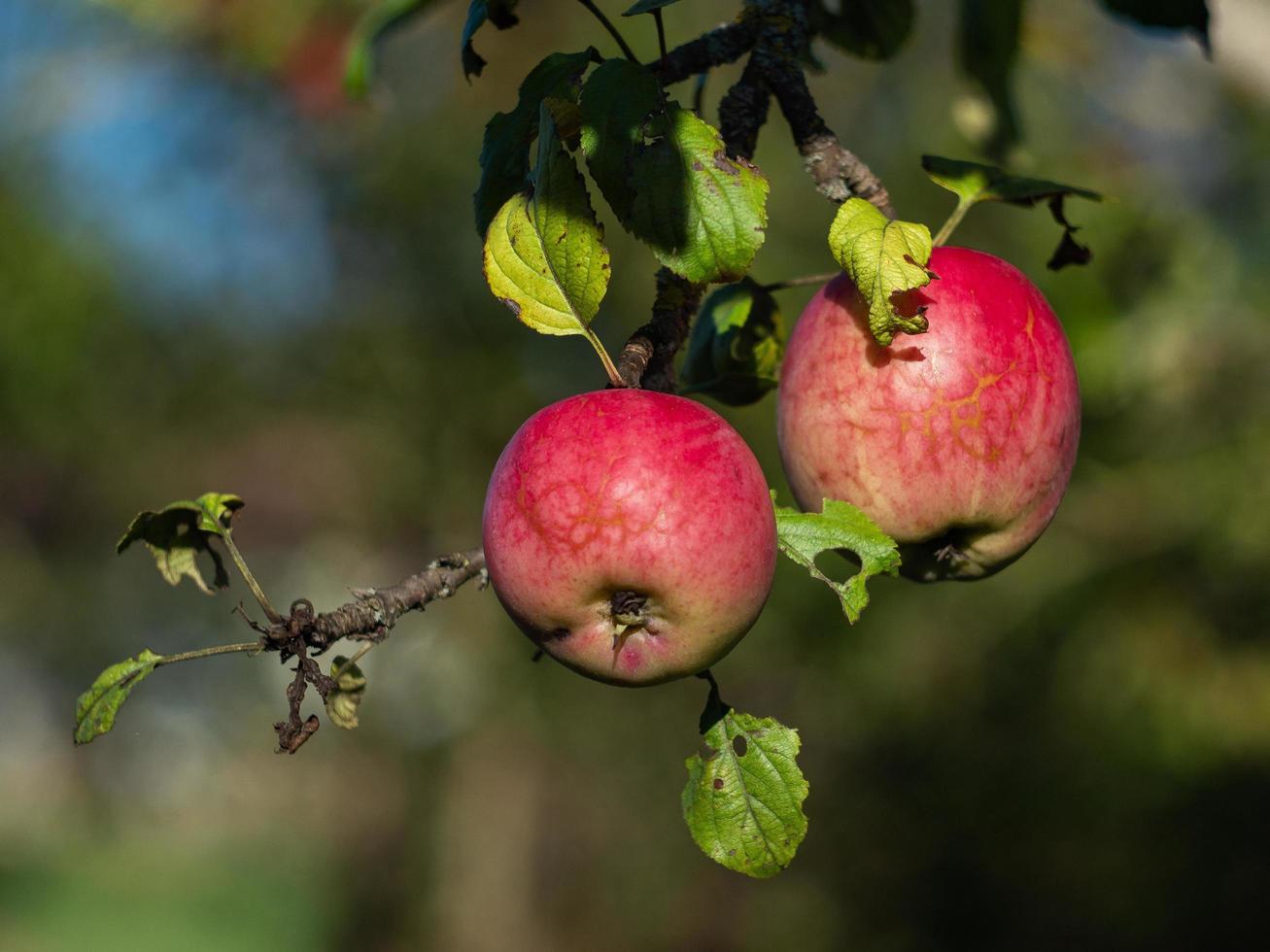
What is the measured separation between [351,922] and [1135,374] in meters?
8.49

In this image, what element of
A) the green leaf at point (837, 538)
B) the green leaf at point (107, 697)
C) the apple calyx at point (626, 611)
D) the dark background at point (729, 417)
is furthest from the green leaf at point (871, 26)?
the green leaf at point (107, 697)

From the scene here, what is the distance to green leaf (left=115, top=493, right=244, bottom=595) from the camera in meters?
0.95

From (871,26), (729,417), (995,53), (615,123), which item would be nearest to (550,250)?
(615,123)

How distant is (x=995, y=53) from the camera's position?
5.55ft

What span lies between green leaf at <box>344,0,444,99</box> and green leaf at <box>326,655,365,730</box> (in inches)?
38.7

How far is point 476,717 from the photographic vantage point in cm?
696

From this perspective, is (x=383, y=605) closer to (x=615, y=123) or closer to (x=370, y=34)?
(x=615, y=123)

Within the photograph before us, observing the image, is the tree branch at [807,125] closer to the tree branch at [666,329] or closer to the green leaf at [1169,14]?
the tree branch at [666,329]

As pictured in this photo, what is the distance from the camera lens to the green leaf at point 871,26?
146cm

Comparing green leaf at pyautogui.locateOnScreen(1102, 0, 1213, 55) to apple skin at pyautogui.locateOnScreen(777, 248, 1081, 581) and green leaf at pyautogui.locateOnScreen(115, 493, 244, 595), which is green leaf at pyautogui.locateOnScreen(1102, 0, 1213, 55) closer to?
apple skin at pyautogui.locateOnScreen(777, 248, 1081, 581)

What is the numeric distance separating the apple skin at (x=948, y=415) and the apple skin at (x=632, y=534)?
0.51 feet

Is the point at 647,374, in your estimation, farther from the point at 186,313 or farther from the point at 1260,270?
the point at 186,313

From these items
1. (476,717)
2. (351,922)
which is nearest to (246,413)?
(476,717)

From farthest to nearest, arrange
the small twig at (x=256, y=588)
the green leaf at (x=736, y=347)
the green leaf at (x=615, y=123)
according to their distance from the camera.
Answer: the green leaf at (x=736, y=347)
the green leaf at (x=615, y=123)
the small twig at (x=256, y=588)
